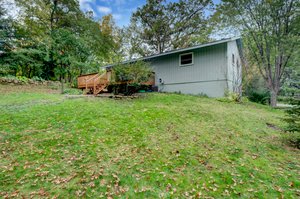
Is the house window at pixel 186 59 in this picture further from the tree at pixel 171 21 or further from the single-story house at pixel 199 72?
the tree at pixel 171 21

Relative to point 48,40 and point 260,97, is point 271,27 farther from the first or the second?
point 48,40

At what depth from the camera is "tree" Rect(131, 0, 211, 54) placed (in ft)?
63.9

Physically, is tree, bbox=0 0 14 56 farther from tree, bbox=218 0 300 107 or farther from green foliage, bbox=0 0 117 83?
tree, bbox=218 0 300 107

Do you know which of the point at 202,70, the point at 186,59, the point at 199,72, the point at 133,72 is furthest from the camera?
the point at 186,59

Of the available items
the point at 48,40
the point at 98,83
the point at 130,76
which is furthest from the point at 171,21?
the point at 130,76

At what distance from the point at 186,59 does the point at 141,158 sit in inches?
424

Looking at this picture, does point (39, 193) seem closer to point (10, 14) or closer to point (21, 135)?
point (21, 135)

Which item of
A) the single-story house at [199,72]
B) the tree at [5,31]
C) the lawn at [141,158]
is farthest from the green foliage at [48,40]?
the lawn at [141,158]

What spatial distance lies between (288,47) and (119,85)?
Answer: 39.4ft

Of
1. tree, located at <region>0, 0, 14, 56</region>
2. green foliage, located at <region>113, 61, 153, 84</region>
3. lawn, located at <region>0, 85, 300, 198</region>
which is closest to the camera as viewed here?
lawn, located at <region>0, 85, 300, 198</region>

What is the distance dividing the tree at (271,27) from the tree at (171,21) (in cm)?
643

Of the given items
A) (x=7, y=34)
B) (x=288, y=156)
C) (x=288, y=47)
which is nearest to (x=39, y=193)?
(x=288, y=156)

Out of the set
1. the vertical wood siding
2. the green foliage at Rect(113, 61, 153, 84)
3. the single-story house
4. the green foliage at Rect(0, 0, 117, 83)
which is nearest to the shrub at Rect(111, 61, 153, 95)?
the green foliage at Rect(113, 61, 153, 84)

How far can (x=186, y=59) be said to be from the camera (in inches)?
507
